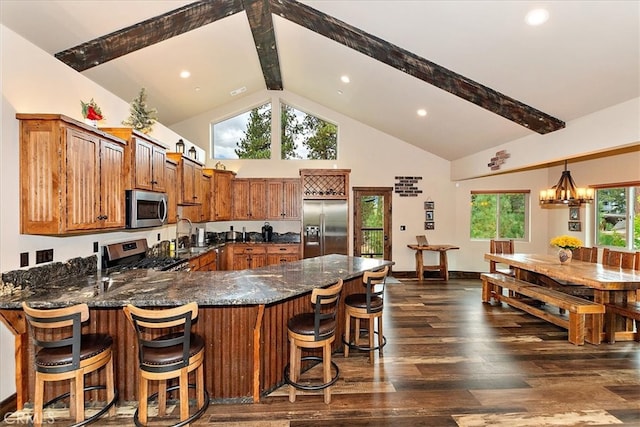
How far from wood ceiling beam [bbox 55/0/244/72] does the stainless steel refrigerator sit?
3931mm

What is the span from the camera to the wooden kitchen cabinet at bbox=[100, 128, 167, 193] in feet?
10.8

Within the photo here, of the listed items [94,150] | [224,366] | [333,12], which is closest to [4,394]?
[224,366]

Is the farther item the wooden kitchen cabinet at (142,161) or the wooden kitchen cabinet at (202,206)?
the wooden kitchen cabinet at (202,206)

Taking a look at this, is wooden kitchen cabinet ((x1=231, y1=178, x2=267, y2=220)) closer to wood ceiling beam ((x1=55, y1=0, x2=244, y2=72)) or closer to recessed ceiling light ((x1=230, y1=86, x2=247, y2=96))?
recessed ceiling light ((x1=230, y1=86, x2=247, y2=96))

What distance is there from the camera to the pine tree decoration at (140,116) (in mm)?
3572

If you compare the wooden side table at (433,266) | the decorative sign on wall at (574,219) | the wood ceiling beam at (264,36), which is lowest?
the wooden side table at (433,266)

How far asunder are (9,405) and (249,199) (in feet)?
17.1

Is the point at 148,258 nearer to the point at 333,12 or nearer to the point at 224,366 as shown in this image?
the point at 224,366

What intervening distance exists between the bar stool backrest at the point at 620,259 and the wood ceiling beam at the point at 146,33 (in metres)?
6.23

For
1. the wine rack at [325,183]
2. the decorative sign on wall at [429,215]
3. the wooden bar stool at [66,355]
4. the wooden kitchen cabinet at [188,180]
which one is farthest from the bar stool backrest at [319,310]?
the decorative sign on wall at [429,215]

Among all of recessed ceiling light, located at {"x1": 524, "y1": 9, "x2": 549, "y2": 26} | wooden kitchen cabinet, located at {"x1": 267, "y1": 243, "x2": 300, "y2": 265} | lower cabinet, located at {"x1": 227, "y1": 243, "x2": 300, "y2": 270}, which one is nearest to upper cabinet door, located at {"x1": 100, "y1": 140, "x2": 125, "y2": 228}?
lower cabinet, located at {"x1": 227, "y1": 243, "x2": 300, "y2": 270}

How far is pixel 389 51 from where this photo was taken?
4180mm

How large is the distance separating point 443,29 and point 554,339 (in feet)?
12.9

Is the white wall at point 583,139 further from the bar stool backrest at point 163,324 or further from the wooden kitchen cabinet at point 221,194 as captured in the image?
the wooden kitchen cabinet at point 221,194
